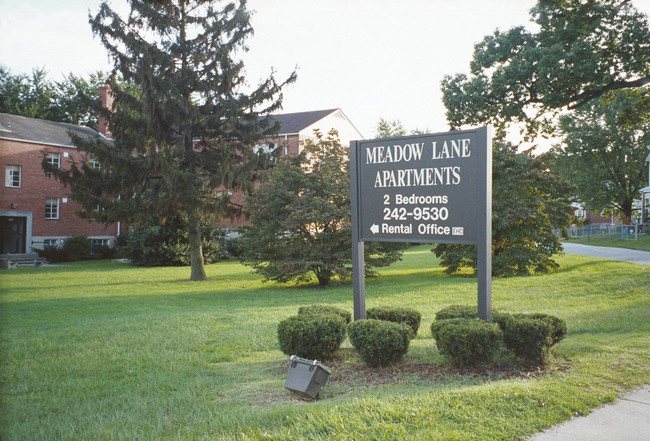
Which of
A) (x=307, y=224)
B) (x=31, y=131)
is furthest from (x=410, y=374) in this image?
(x=31, y=131)

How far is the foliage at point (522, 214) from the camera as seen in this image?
691 inches

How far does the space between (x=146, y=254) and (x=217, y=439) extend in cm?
2675

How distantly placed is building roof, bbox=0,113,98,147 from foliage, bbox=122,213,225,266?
25.0 ft

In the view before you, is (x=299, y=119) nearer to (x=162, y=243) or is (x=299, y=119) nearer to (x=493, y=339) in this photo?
(x=162, y=243)

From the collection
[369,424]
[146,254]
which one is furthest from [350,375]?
[146,254]

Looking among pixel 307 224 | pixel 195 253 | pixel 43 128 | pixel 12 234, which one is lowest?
pixel 195 253

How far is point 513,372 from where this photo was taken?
5418mm

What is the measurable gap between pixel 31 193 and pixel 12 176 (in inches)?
59.5

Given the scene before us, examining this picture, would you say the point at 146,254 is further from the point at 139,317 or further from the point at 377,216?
the point at 377,216

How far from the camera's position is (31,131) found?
3353 cm

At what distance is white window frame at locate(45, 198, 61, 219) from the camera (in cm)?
3381

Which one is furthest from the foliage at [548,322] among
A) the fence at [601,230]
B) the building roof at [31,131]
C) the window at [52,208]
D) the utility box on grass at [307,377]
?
the fence at [601,230]

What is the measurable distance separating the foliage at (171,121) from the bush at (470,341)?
14.8m

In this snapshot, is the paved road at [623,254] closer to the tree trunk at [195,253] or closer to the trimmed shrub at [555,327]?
the trimmed shrub at [555,327]
